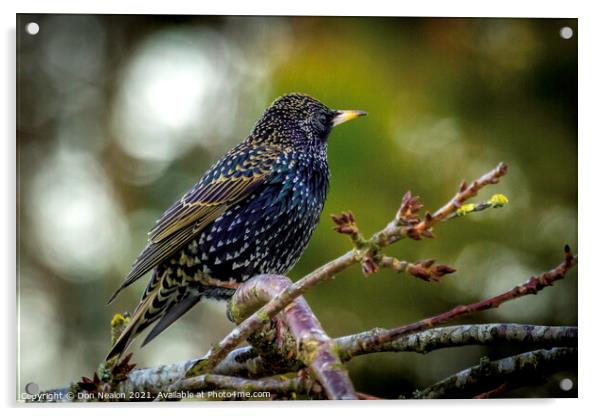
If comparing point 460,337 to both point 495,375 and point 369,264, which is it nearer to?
point 495,375

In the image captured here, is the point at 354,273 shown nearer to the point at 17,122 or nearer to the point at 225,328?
the point at 225,328

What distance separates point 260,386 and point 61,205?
1251mm

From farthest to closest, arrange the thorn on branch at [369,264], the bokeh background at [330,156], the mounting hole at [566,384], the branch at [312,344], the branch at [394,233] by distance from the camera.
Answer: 1. the mounting hole at [566,384]
2. the bokeh background at [330,156]
3. the branch at [312,344]
4. the thorn on branch at [369,264]
5. the branch at [394,233]

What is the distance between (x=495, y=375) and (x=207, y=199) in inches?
60.9

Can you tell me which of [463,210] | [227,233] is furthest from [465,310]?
[227,233]

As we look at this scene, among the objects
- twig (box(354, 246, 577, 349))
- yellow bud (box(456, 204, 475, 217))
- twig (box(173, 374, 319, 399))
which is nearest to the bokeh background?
twig (box(173, 374, 319, 399))

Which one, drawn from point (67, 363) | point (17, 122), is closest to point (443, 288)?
point (67, 363)

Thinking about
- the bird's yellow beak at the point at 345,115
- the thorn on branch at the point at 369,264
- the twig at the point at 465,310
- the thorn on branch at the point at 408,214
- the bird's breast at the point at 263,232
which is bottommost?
the twig at the point at 465,310

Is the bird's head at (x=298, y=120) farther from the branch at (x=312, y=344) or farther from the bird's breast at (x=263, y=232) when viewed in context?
the branch at (x=312, y=344)

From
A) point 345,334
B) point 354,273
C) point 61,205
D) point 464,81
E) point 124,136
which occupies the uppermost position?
point 464,81

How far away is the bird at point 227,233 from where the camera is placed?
3441 mm

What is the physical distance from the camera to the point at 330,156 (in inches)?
145
